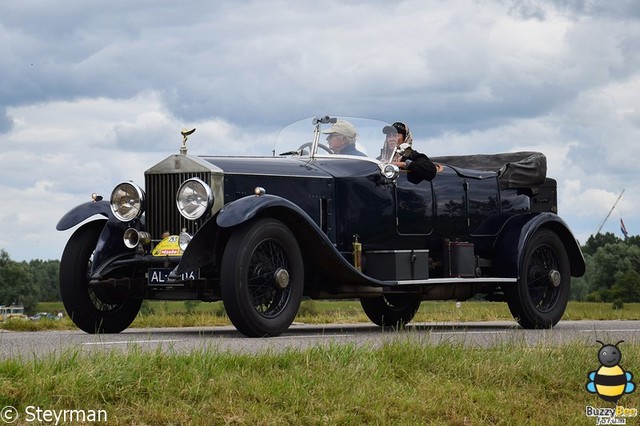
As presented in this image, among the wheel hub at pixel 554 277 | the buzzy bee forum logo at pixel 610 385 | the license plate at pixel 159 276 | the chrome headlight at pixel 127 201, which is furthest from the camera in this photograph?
the wheel hub at pixel 554 277

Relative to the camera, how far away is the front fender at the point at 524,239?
12734 mm

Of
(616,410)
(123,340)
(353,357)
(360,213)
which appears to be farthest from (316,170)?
(616,410)

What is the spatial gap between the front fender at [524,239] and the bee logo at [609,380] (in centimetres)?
478

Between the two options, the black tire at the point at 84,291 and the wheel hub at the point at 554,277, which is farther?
the wheel hub at the point at 554,277

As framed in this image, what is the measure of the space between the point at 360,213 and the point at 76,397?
599 centimetres

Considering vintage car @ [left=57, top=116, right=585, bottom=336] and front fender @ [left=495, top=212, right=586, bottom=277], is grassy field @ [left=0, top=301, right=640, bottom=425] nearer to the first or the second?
vintage car @ [left=57, top=116, right=585, bottom=336]

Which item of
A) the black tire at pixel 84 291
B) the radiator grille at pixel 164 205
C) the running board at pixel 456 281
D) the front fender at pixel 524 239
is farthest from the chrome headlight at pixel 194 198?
the front fender at pixel 524 239

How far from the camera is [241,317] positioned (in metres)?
9.72

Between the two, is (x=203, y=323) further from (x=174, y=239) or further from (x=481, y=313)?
(x=481, y=313)

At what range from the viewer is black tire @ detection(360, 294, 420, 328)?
13.8 meters

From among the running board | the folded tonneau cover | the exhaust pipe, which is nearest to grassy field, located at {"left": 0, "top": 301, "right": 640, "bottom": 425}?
the running board

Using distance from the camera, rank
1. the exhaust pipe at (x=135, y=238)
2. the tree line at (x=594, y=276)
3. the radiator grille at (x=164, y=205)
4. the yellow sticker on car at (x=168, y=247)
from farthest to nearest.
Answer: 1. the tree line at (x=594, y=276)
2. the exhaust pipe at (x=135, y=238)
3. the radiator grille at (x=164, y=205)
4. the yellow sticker on car at (x=168, y=247)

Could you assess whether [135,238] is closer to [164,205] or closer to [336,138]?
[164,205]

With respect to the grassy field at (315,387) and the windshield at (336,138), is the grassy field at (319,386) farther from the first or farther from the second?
the windshield at (336,138)
